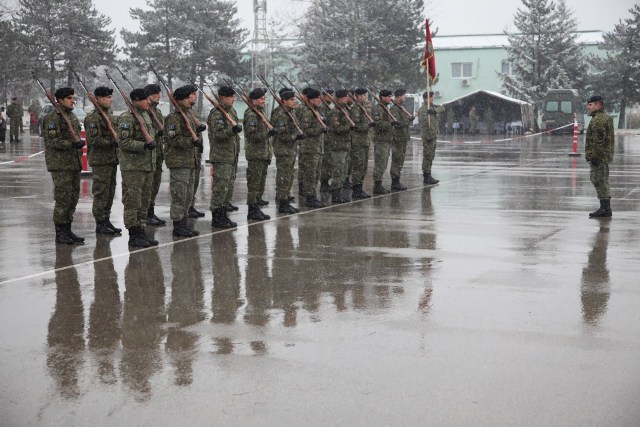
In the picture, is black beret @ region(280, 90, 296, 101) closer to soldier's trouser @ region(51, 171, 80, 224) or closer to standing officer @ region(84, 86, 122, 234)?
standing officer @ region(84, 86, 122, 234)

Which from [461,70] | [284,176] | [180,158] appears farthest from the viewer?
[461,70]

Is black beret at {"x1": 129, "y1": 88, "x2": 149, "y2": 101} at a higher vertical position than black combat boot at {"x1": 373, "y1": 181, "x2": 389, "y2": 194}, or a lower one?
higher

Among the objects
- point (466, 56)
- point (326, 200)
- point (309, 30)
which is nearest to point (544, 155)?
point (326, 200)

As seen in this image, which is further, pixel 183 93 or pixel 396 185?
pixel 396 185

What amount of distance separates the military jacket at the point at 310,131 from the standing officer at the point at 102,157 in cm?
384

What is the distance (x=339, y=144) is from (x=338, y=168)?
1.44 feet

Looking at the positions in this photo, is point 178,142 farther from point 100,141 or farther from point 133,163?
point 100,141

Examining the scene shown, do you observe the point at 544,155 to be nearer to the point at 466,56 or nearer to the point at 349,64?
the point at 349,64

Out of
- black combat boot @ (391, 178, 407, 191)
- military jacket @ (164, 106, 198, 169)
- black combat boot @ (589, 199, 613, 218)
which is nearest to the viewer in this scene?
military jacket @ (164, 106, 198, 169)

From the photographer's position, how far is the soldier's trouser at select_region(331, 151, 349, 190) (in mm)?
15562

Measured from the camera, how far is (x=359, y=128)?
16.6 meters

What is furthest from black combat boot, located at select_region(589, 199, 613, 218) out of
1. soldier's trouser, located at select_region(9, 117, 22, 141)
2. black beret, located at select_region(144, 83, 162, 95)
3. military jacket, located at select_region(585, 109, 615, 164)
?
soldier's trouser, located at select_region(9, 117, 22, 141)

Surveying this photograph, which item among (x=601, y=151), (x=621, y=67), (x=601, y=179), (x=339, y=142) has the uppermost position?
(x=621, y=67)

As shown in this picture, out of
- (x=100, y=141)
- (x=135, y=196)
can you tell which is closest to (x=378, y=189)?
(x=100, y=141)
